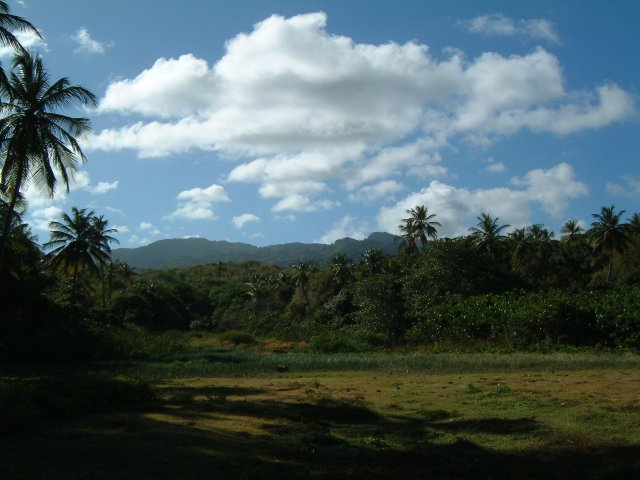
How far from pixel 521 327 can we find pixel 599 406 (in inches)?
1208

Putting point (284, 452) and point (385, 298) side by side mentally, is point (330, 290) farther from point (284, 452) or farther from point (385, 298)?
point (284, 452)

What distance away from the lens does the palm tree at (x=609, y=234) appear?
200 feet

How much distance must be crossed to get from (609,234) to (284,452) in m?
58.8

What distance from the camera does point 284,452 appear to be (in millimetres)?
10742

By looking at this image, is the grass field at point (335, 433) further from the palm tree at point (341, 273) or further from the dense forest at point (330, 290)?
the palm tree at point (341, 273)

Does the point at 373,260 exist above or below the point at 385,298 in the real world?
above

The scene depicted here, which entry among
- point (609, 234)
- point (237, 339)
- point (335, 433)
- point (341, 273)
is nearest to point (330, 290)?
point (341, 273)

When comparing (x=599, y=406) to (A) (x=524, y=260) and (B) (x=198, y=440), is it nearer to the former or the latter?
(B) (x=198, y=440)

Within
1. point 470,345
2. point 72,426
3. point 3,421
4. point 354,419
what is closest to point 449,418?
point 354,419

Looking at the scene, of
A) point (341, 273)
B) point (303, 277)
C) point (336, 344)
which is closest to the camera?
point (336, 344)

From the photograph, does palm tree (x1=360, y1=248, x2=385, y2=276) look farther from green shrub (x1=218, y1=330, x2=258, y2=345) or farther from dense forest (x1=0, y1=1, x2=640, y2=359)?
green shrub (x1=218, y1=330, x2=258, y2=345)

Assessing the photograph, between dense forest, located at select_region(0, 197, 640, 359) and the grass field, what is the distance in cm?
2288

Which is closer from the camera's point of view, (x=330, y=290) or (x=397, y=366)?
(x=397, y=366)

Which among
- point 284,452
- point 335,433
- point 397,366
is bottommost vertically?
point 397,366
